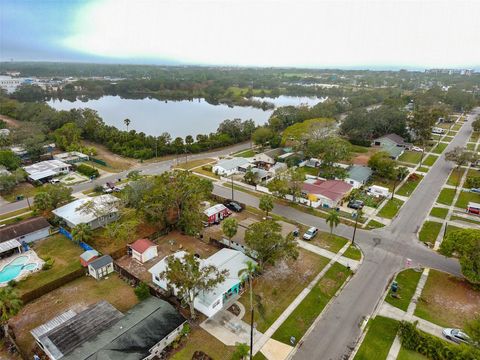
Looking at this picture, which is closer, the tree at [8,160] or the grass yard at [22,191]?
the grass yard at [22,191]

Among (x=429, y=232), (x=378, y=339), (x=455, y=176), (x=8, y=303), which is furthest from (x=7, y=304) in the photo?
(x=455, y=176)

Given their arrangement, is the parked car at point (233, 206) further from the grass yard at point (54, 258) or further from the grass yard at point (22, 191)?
the grass yard at point (22, 191)

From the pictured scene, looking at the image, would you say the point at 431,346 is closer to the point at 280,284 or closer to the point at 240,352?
the point at 280,284

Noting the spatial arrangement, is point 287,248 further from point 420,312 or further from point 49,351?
point 49,351

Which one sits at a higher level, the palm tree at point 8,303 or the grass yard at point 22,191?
the palm tree at point 8,303

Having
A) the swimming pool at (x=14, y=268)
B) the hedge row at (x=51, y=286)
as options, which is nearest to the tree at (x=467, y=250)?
the hedge row at (x=51, y=286)

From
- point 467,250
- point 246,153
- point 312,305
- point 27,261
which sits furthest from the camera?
point 246,153

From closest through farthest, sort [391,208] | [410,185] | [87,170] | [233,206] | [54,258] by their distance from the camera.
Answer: [54,258] < [233,206] < [391,208] < [410,185] < [87,170]
